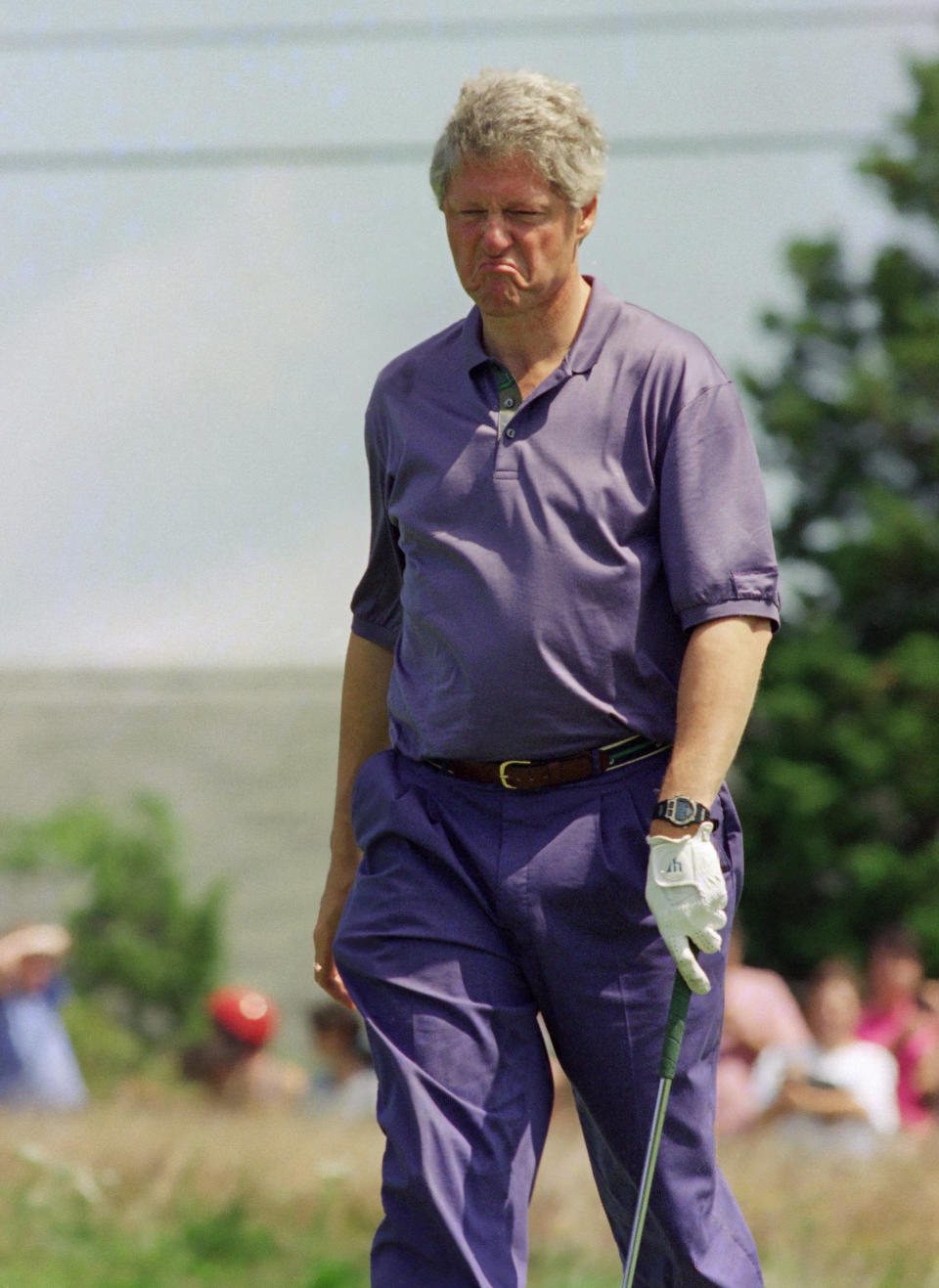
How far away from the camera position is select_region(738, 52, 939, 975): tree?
15844mm

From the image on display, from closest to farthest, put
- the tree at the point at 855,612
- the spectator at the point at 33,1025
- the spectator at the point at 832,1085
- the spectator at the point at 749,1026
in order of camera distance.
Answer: the spectator at the point at 832,1085
the spectator at the point at 749,1026
the spectator at the point at 33,1025
the tree at the point at 855,612

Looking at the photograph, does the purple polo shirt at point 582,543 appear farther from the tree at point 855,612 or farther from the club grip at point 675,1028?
the tree at point 855,612

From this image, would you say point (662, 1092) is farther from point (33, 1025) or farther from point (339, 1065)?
point (339, 1065)

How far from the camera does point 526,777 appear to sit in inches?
116

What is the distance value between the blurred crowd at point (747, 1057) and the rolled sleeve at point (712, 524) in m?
2.81

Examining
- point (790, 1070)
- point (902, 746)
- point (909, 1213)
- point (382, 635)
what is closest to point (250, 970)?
point (902, 746)

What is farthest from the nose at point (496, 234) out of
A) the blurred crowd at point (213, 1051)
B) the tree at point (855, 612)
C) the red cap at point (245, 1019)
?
the tree at point (855, 612)

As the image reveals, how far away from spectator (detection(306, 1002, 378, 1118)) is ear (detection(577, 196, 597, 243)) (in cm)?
481

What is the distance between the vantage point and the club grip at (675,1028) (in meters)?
2.84

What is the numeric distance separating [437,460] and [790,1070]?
3.78 m

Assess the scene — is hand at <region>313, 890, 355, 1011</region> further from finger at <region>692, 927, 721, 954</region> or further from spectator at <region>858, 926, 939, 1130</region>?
spectator at <region>858, 926, 939, 1130</region>

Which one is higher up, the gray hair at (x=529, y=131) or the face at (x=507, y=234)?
the gray hair at (x=529, y=131)

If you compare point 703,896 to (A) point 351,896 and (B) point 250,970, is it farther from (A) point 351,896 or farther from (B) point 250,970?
(B) point 250,970

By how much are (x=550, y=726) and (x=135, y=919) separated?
17.2m
